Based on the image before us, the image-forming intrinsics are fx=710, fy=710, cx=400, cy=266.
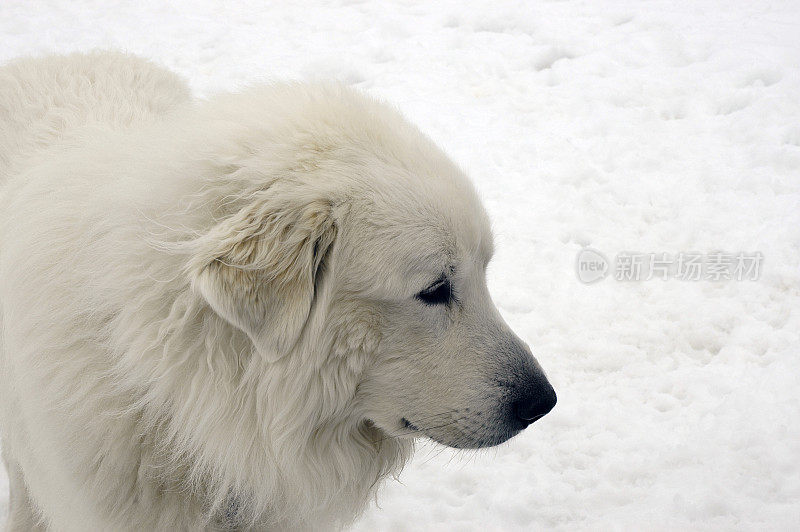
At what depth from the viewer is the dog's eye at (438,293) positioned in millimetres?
2281

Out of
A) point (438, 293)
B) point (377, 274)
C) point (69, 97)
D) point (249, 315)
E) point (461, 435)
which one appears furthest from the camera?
point (69, 97)

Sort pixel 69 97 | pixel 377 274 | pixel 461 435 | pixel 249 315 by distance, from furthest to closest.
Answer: pixel 69 97
pixel 461 435
pixel 377 274
pixel 249 315

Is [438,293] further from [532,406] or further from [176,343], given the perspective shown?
[176,343]

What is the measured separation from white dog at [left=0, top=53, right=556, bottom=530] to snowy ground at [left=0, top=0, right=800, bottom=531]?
33.1 inches

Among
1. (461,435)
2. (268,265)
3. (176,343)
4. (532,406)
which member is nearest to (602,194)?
(532,406)

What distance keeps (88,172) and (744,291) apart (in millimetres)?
4084

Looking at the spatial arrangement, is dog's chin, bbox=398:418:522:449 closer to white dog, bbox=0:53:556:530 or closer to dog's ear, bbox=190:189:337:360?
white dog, bbox=0:53:556:530

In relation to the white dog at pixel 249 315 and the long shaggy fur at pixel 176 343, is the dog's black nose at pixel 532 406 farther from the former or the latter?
the long shaggy fur at pixel 176 343

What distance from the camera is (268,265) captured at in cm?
205

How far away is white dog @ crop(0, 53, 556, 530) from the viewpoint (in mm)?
2104

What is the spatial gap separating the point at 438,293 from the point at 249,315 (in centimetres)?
63

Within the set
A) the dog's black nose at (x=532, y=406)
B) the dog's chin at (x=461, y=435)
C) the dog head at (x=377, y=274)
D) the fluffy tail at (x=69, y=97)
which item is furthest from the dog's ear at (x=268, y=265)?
the fluffy tail at (x=69, y=97)

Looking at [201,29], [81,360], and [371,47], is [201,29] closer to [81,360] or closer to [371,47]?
[371,47]

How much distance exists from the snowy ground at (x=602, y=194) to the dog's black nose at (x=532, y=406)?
38.7 inches
